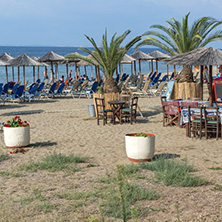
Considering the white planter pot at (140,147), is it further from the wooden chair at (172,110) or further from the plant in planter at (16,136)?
the wooden chair at (172,110)

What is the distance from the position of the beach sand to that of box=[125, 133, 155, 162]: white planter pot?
0.23 meters

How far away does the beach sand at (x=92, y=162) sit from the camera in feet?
12.6

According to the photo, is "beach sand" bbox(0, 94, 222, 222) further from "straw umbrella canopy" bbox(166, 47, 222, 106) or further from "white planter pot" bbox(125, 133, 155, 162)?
"straw umbrella canopy" bbox(166, 47, 222, 106)

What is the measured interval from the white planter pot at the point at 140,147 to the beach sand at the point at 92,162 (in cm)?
23

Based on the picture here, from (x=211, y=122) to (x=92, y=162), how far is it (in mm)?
2995

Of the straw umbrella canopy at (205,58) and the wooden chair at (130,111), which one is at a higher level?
the straw umbrella canopy at (205,58)

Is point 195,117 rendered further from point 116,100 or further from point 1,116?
point 1,116

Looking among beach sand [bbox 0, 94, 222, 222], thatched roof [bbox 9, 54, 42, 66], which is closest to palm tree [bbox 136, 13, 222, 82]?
beach sand [bbox 0, 94, 222, 222]

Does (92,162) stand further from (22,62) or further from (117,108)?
(22,62)

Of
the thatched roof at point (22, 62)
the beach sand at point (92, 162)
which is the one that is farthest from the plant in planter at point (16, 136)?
the thatched roof at point (22, 62)

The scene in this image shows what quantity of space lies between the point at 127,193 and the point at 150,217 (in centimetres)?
56

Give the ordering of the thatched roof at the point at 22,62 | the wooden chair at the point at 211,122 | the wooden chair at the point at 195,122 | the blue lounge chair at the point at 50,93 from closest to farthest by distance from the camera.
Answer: the wooden chair at the point at 211,122 < the wooden chair at the point at 195,122 < the blue lounge chair at the point at 50,93 < the thatched roof at the point at 22,62

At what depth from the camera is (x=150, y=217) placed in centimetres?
370

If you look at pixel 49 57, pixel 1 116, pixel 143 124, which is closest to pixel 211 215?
pixel 143 124
